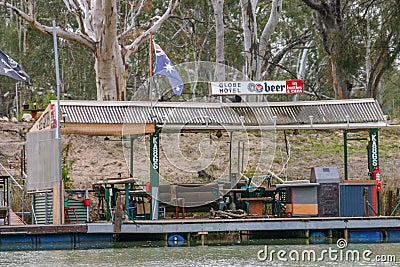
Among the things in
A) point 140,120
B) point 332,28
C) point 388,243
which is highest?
point 332,28

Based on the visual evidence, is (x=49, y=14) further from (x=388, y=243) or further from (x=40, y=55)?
(x=388, y=243)

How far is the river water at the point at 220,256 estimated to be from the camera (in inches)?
794

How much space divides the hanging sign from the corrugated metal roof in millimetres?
334

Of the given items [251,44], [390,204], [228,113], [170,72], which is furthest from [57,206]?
[251,44]

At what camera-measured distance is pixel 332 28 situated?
3816cm

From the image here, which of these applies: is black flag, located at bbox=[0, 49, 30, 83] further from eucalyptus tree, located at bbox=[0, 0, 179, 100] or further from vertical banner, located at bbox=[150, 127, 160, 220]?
eucalyptus tree, located at bbox=[0, 0, 179, 100]

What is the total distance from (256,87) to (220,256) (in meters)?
6.58

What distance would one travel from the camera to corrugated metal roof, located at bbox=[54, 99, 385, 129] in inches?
1005

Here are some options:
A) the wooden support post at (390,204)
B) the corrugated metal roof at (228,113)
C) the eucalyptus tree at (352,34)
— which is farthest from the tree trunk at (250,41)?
the wooden support post at (390,204)

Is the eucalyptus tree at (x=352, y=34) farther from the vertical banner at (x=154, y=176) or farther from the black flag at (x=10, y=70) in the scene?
the black flag at (x=10, y=70)

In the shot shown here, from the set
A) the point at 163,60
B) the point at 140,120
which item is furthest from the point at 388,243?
the point at 163,60

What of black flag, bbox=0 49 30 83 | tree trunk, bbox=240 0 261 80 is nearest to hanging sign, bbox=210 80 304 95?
black flag, bbox=0 49 30 83

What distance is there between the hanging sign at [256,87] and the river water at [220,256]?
432 cm

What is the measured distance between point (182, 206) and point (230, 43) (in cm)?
2694
